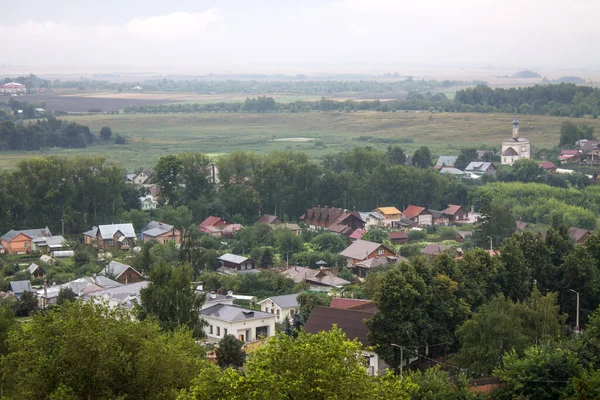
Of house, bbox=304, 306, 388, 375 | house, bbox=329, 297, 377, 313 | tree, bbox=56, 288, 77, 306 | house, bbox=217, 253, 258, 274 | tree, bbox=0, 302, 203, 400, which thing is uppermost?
tree, bbox=0, 302, 203, 400

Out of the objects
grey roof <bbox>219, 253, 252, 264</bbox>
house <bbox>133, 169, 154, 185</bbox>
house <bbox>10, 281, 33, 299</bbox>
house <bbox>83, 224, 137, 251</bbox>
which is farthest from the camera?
house <bbox>133, 169, 154, 185</bbox>

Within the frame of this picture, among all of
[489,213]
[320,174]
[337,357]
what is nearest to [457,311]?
[337,357]

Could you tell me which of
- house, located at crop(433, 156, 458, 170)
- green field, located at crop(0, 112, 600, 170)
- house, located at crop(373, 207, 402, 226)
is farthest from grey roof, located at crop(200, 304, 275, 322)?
green field, located at crop(0, 112, 600, 170)

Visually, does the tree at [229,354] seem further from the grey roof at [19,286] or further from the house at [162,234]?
the house at [162,234]

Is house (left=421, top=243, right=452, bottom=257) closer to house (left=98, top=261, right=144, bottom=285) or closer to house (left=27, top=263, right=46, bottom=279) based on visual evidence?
house (left=98, top=261, right=144, bottom=285)

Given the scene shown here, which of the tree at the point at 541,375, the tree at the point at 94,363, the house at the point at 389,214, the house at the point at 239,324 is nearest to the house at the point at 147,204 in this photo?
the house at the point at 389,214

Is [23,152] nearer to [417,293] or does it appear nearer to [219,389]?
[417,293]
